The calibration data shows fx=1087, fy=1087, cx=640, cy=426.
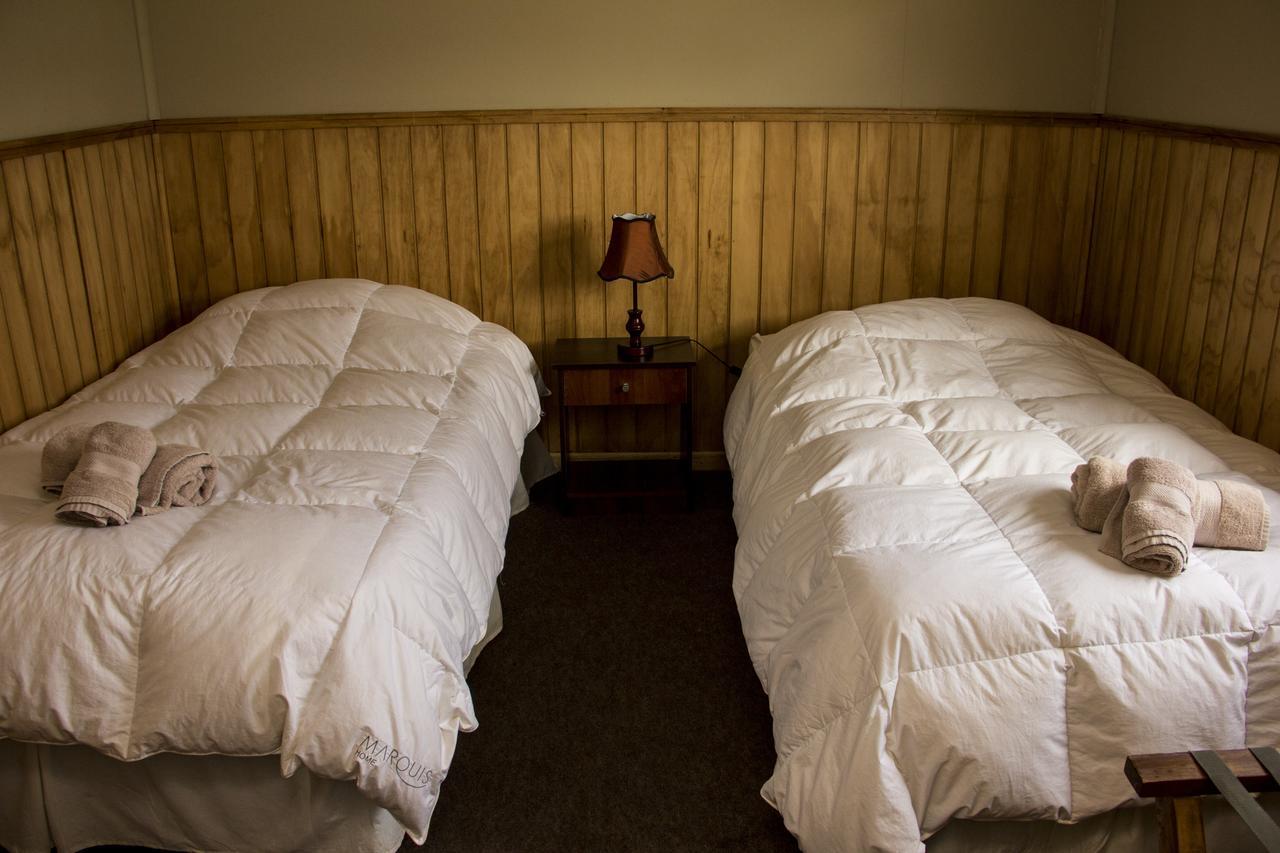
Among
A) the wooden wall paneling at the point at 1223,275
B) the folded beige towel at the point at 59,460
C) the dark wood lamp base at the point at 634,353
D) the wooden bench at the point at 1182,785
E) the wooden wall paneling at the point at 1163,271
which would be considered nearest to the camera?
the wooden bench at the point at 1182,785

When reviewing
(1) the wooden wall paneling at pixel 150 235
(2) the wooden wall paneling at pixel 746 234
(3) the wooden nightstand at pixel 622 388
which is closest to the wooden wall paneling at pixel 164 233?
(1) the wooden wall paneling at pixel 150 235

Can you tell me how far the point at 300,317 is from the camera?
3070mm

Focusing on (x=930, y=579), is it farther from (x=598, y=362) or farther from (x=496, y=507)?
(x=598, y=362)

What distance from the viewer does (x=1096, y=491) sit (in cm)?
203

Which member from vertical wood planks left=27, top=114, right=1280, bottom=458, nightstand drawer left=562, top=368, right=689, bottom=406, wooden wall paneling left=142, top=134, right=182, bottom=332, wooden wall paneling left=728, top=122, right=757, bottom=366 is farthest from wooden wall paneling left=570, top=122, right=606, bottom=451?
wooden wall paneling left=142, top=134, right=182, bottom=332

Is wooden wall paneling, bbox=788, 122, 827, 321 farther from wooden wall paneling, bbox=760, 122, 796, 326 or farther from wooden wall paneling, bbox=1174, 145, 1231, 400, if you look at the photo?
wooden wall paneling, bbox=1174, 145, 1231, 400

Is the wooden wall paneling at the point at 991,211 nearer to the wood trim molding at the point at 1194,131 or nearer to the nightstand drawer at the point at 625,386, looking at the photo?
Answer: the wood trim molding at the point at 1194,131

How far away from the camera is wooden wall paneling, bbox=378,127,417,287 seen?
3428 millimetres

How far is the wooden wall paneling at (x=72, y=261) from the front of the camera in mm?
2838

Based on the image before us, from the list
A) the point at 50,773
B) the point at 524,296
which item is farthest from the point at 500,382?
the point at 50,773

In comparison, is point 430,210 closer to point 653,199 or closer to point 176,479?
point 653,199

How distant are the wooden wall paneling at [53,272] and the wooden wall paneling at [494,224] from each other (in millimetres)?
1208

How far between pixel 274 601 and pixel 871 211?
2389 mm

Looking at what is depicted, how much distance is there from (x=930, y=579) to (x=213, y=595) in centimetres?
121
